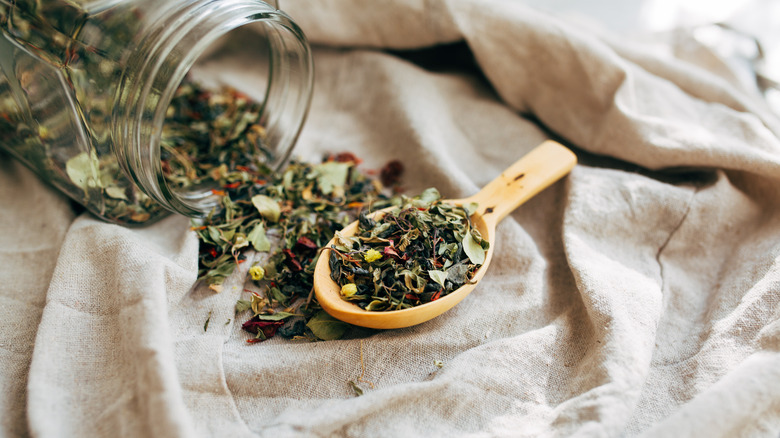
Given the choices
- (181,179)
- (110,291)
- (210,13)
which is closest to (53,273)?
(110,291)

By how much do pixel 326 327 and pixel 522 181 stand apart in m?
0.69

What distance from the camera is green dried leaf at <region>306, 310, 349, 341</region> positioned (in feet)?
4.10

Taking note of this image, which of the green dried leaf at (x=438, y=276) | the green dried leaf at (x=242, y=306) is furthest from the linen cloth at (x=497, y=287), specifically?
the green dried leaf at (x=438, y=276)

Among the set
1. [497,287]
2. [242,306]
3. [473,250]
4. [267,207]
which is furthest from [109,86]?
[497,287]

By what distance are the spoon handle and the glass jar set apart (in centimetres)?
68

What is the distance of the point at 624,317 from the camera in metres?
1.21

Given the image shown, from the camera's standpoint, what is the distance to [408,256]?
128 centimetres

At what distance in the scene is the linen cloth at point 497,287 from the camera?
108cm

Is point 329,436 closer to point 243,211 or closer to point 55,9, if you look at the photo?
point 243,211

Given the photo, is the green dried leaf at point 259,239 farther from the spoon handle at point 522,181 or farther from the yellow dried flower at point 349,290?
the spoon handle at point 522,181

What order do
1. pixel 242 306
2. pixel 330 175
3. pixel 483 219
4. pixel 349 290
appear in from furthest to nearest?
pixel 330 175, pixel 483 219, pixel 242 306, pixel 349 290

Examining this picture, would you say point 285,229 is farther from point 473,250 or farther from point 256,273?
point 473,250

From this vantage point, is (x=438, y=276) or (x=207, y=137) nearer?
(x=438, y=276)

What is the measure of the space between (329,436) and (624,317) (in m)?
0.69
